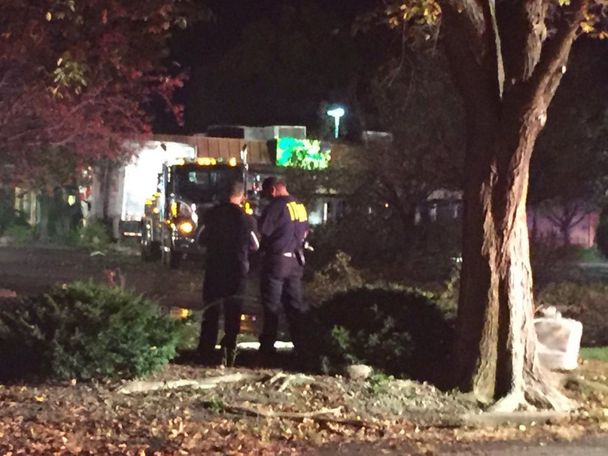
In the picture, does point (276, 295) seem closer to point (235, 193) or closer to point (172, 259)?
point (235, 193)

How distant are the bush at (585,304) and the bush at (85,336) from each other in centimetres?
700

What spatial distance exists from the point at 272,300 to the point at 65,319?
2331mm

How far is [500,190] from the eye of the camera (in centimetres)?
972

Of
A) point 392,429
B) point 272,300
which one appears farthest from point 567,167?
point 392,429

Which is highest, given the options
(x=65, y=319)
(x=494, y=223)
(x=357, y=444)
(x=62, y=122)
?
(x=62, y=122)

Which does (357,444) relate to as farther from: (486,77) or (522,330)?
(486,77)

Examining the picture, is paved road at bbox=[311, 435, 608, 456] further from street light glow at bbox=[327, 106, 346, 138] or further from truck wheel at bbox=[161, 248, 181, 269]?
street light glow at bbox=[327, 106, 346, 138]

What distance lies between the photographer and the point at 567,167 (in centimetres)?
2461

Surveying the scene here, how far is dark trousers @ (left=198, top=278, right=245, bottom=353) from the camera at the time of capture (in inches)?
429

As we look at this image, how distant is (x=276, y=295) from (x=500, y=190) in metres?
2.63

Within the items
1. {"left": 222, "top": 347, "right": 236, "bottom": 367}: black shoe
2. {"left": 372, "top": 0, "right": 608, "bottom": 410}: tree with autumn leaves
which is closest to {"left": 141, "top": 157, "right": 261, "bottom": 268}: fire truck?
{"left": 222, "top": 347, "right": 236, "bottom": 367}: black shoe

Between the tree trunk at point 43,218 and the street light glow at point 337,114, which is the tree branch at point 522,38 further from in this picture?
the tree trunk at point 43,218

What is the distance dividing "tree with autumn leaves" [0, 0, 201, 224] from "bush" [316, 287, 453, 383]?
3633 mm

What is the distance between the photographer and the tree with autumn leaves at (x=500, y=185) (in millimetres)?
9672
